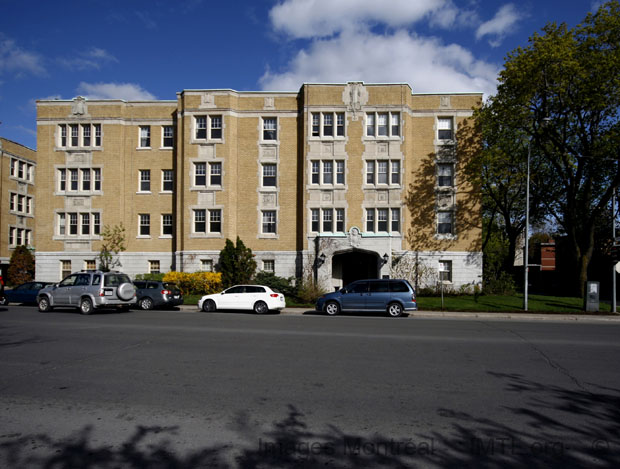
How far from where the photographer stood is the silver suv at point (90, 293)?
1912 cm

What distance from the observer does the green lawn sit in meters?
23.4

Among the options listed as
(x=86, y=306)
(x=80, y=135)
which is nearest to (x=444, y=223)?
(x=86, y=306)

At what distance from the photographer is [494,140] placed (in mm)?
32219

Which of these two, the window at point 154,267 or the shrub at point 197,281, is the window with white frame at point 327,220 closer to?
the shrub at point 197,281

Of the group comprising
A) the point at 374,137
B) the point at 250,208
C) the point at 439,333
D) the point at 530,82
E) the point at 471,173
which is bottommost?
the point at 439,333

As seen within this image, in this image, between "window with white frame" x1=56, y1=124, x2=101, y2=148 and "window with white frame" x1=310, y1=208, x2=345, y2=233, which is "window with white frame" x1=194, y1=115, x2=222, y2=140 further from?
"window with white frame" x1=310, y1=208, x2=345, y2=233

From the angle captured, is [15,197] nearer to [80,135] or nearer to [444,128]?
[80,135]

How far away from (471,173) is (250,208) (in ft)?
49.6

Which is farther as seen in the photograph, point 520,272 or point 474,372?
point 520,272

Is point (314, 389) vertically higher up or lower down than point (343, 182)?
lower down

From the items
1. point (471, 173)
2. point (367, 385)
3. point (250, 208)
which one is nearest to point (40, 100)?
point (250, 208)

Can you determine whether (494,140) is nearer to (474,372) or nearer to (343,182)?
(343,182)

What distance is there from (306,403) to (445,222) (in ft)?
87.4

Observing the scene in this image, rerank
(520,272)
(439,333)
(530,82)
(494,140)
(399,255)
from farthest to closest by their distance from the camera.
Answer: (520,272)
(494,140)
(399,255)
(530,82)
(439,333)
